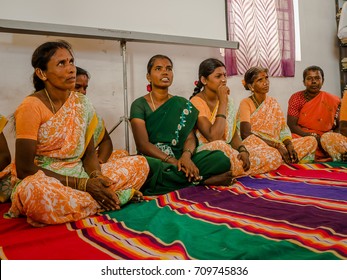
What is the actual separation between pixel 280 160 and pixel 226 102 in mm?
728

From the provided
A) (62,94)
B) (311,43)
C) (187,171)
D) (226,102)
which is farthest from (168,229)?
(311,43)

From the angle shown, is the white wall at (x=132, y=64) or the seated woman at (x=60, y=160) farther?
the white wall at (x=132, y=64)

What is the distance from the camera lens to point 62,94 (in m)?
Answer: 2.28

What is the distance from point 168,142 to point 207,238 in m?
1.49

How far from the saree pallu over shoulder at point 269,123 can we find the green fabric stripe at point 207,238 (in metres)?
1.95

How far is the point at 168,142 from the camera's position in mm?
2941

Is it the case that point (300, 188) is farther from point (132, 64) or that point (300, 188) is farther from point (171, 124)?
point (132, 64)

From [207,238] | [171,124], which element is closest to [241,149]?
[171,124]

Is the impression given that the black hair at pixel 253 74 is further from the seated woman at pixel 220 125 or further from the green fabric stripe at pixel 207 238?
the green fabric stripe at pixel 207 238

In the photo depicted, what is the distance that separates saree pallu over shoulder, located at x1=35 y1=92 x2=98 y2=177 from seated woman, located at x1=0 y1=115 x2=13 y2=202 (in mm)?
391

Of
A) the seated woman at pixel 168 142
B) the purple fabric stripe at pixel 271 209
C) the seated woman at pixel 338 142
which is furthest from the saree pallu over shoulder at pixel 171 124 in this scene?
the seated woman at pixel 338 142

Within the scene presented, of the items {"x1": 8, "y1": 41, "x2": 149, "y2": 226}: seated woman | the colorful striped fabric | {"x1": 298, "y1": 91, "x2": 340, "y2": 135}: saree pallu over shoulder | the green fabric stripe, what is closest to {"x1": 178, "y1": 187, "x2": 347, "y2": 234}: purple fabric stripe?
the colorful striped fabric

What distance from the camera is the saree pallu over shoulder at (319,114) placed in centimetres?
427
